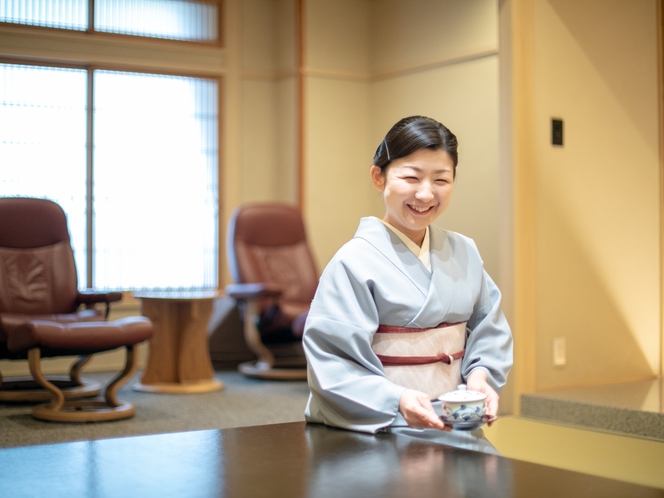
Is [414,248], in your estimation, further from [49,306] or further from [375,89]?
[375,89]

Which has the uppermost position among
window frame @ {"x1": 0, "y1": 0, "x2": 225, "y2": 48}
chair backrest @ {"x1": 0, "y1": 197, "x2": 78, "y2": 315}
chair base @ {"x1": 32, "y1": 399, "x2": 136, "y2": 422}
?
window frame @ {"x1": 0, "y1": 0, "x2": 225, "y2": 48}

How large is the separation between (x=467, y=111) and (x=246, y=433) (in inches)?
152

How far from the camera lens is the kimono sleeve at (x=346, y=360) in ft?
3.80

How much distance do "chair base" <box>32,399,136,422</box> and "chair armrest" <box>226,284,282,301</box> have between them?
3.54ft

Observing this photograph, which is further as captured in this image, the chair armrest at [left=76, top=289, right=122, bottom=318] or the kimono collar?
the chair armrest at [left=76, top=289, right=122, bottom=318]

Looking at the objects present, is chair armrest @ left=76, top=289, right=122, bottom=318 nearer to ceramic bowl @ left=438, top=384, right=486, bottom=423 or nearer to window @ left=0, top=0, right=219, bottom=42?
window @ left=0, top=0, right=219, bottom=42

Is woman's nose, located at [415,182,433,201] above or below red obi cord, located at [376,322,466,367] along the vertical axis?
above

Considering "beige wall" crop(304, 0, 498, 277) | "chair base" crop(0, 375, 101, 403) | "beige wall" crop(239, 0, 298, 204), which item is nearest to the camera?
"chair base" crop(0, 375, 101, 403)

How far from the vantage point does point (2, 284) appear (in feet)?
13.1

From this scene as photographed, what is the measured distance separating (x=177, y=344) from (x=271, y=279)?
34.2 inches

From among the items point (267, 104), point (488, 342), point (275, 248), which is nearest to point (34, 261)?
point (275, 248)

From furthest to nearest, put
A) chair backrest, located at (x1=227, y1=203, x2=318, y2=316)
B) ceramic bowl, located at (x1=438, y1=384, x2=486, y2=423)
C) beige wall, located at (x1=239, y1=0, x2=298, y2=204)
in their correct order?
1. beige wall, located at (x1=239, y1=0, x2=298, y2=204)
2. chair backrest, located at (x1=227, y1=203, x2=318, y2=316)
3. ceramic bowl, located at (x1=438, y1=384, x2=486, y2=423)

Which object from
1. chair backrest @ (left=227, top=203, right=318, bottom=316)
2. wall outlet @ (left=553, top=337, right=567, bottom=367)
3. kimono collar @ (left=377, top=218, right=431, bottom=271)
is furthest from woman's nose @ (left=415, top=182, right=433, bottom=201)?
chair backrest @ (left=227, top=203, right=318, bottom=316)

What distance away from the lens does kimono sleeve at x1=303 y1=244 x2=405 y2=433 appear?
3.80ft
